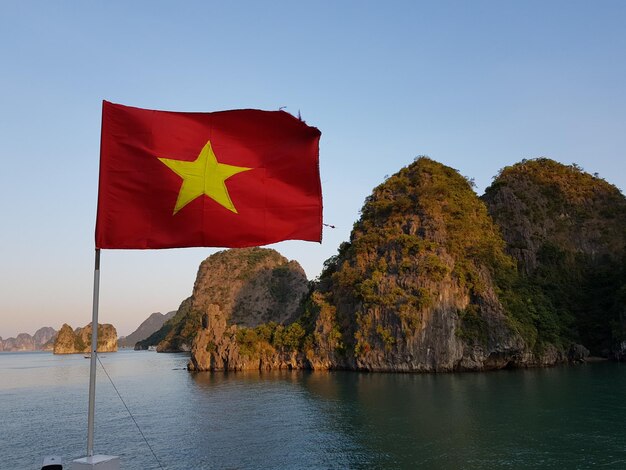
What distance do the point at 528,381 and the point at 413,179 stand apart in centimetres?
3738

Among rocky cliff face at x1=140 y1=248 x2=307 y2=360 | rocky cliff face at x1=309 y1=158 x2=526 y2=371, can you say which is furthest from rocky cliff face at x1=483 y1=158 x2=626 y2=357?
rocky cliff face at x1=140 y1=248 x2=307 y2=360

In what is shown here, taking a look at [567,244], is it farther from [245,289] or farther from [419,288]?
[245,289]

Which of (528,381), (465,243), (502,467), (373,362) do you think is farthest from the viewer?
(465,243)

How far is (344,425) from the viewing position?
29.8 metres

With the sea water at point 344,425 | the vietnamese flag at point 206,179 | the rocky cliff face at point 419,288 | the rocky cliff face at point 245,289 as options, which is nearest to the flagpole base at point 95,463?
the vietnamese flag at point 206,179

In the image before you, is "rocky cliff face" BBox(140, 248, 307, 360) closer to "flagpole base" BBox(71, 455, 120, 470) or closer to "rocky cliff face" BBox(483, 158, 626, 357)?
"rocky cliff face" BBox(483, 158, 626, 357)

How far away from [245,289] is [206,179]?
174454mm

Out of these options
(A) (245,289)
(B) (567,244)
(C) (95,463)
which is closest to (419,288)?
(B) (567,244)

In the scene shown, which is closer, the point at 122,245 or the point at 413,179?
the point at 122,245

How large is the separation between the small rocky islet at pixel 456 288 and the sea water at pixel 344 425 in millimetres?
12978

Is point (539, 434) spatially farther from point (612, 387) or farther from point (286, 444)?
point (612, 387)

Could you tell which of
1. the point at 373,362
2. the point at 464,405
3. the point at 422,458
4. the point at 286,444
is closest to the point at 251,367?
the point at 373,362

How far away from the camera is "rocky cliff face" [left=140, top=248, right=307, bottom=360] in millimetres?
172750

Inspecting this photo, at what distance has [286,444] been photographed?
2589 centimetres
